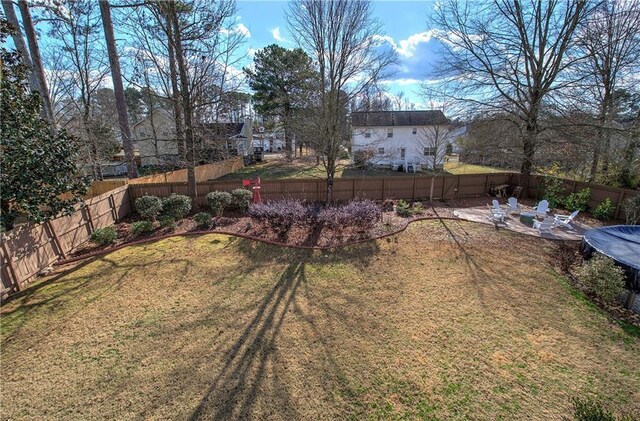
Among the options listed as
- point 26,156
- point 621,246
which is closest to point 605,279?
point 621,246

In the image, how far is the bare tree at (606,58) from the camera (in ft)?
39.3

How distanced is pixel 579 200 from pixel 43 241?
19.5 m

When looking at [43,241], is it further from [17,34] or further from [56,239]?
[17,34]

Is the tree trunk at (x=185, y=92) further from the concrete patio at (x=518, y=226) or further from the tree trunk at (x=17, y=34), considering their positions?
the concrete patio at (x=518, y=226)

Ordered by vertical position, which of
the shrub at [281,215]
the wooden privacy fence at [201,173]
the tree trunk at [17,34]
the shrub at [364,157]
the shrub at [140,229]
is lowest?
the shrub at [140,229]

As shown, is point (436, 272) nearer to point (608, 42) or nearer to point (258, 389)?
point (258, 389)

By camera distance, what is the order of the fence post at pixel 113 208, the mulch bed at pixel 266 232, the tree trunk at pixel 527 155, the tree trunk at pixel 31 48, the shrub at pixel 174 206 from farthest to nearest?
the tree trunk at pixel 527 155 < the shrub at pixel 174 206 < the fence post at pixel 113 208 < the tree trunk at pixel 31 48 < the mulch bed at pixel 266 232

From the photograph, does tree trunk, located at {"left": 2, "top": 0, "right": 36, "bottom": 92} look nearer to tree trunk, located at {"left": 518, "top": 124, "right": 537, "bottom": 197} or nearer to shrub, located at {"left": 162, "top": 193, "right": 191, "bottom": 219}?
shrub, located at {"left": 162, "top": 193, "right": 191, "bottom": 219}

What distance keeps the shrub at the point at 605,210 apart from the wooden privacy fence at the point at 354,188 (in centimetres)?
473

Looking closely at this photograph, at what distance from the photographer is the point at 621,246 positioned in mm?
6715

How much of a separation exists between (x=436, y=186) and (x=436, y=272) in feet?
28.2

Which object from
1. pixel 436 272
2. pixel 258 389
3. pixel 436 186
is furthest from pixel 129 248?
pixel 436 186

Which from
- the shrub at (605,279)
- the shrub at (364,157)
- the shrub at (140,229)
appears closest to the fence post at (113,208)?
the shrub at (140,229)

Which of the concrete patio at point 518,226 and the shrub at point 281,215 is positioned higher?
the shrub at point 281,215
